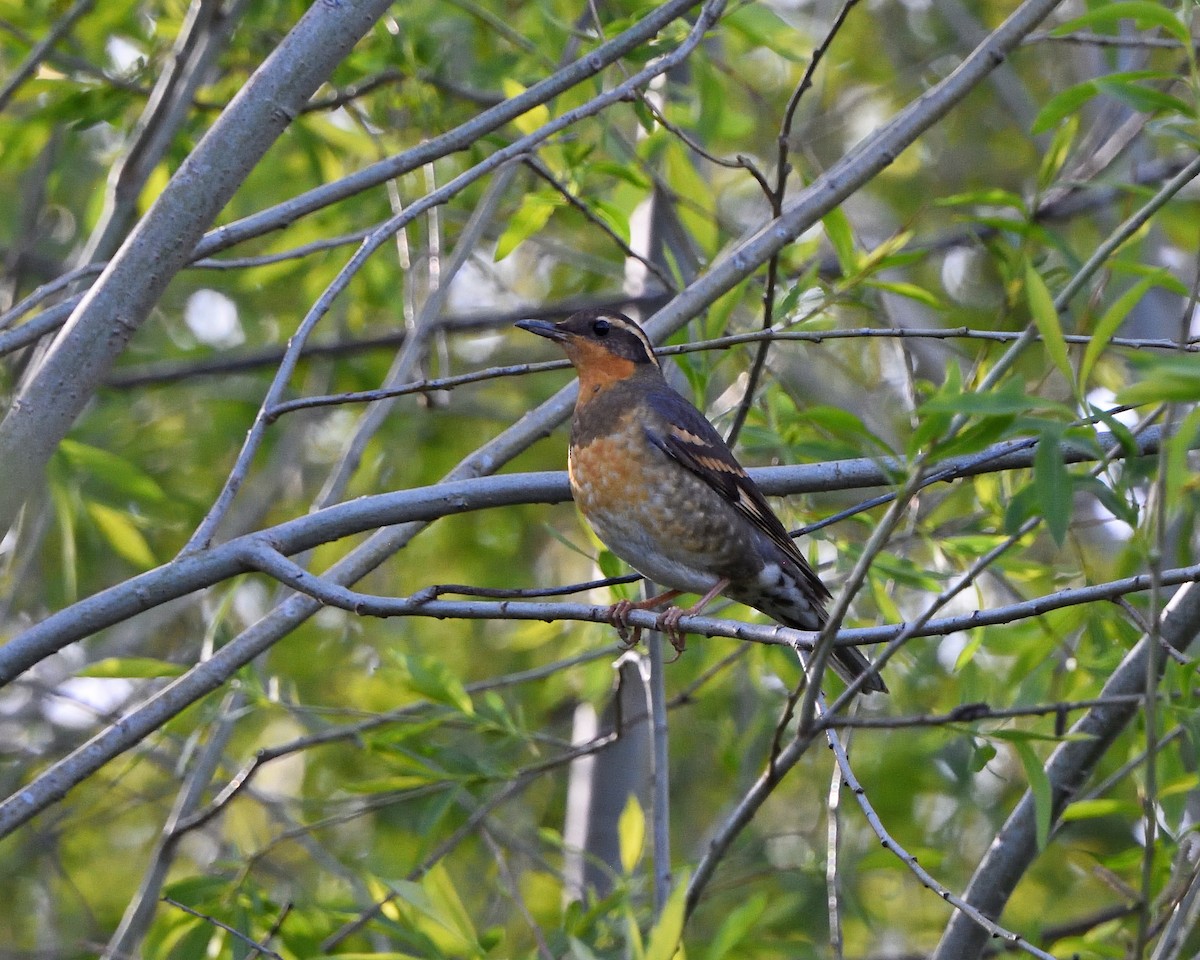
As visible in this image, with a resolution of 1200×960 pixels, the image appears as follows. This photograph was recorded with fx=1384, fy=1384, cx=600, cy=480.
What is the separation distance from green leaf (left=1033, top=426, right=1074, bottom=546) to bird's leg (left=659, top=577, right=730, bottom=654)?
132cm

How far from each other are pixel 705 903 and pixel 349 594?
13.8ft

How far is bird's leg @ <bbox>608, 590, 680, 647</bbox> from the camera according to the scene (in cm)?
492

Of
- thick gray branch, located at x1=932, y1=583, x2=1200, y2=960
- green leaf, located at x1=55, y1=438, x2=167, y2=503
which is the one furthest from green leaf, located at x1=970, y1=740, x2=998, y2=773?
green leaf, located at x1=55, y1=438, x2=167, y2=503

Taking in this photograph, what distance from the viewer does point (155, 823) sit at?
35.9 feet

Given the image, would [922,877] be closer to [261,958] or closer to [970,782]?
[261,958]

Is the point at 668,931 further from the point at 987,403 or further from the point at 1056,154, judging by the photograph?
the point at 1056,154

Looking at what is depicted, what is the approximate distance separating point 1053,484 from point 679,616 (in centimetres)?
192

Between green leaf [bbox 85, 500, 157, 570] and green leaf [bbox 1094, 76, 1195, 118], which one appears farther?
green leaf [bbox 85, 500, 157, 570]

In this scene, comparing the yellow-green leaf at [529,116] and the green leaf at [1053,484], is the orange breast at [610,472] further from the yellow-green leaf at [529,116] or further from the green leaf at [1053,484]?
the green leaf at [1053,484]

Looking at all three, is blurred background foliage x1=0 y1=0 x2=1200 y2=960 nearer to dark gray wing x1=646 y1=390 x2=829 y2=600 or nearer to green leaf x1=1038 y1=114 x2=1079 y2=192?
green leaf x1=1038 y1=114 x2=1079 y2=192

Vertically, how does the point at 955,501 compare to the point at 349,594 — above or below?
above

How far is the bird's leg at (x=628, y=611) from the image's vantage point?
4918 mm

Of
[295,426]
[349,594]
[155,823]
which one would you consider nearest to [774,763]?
[349,594]

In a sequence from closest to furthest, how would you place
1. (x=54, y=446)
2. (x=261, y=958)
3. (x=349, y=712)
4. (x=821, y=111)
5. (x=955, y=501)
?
(x=54, y=446) < (x=261, y=958) < (x=349, y=712) < (x=955, y=501) < (x=821, y=111)
